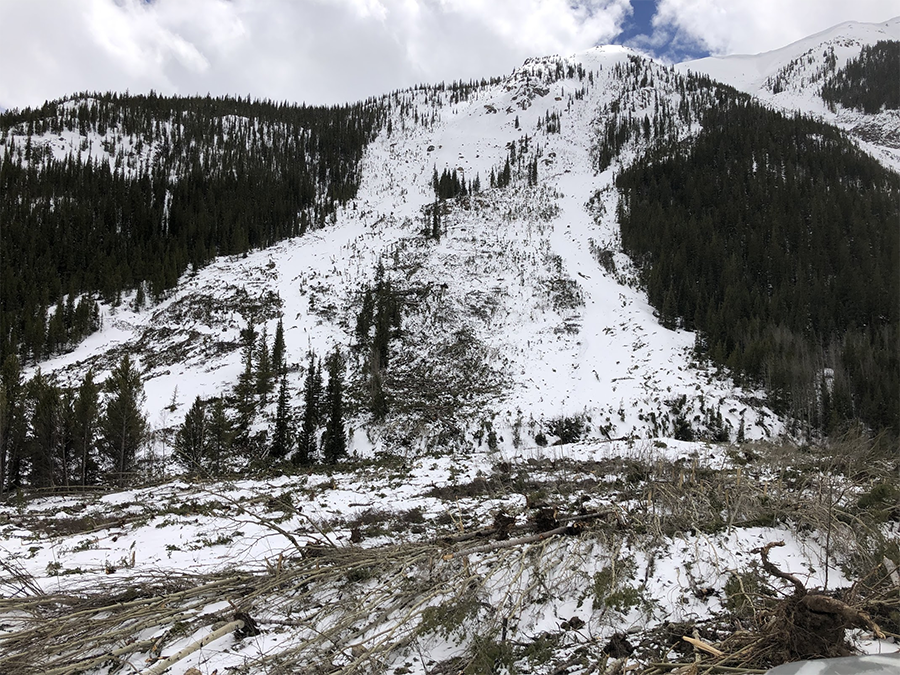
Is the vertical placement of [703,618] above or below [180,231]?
below

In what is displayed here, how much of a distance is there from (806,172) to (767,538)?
70.0 meters

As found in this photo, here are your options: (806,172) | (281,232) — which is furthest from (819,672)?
(806,172)

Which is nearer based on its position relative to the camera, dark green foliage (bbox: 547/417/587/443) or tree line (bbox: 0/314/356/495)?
tree line (bbox: 0/314/356/495)

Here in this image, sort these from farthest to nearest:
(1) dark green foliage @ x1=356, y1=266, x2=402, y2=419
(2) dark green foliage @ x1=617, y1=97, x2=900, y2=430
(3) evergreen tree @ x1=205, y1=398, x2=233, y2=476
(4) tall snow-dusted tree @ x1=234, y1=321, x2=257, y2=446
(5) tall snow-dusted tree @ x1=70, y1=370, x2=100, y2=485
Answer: (2) dark green foliage @ x1=617, y1=97, x2=900, y2=430, (1) dark green foliage @ x1=356, y1=266, x2=402, y2=419, (4) tall snow-dusted tree @ x1=234, y1=321, x2=257, y2=446, (3) evergreen tree @ x1=205, y1=398, x2=233, y2=476, (5) tall snow-dusted tree @ x1=70, y1=370, x2=100, y2=485

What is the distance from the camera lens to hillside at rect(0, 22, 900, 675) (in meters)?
2.60

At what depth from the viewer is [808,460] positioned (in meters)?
5.84

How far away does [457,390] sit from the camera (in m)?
→ 22.9

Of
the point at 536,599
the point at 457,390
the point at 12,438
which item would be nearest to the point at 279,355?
the point at 457,390

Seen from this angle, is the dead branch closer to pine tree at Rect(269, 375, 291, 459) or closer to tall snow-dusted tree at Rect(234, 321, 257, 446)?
pine tree at Rect(269, 375, 291, 459)

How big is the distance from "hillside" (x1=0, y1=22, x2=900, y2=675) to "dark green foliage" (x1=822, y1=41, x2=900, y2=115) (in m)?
43.2

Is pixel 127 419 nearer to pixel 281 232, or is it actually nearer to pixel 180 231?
pixel 281 232

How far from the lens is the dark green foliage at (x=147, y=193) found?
38031 millimetres

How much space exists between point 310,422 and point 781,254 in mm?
48388

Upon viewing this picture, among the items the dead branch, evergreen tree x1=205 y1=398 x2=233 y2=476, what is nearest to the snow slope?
evergreen tree x1=205 y1=398 x2=233 y2=476
